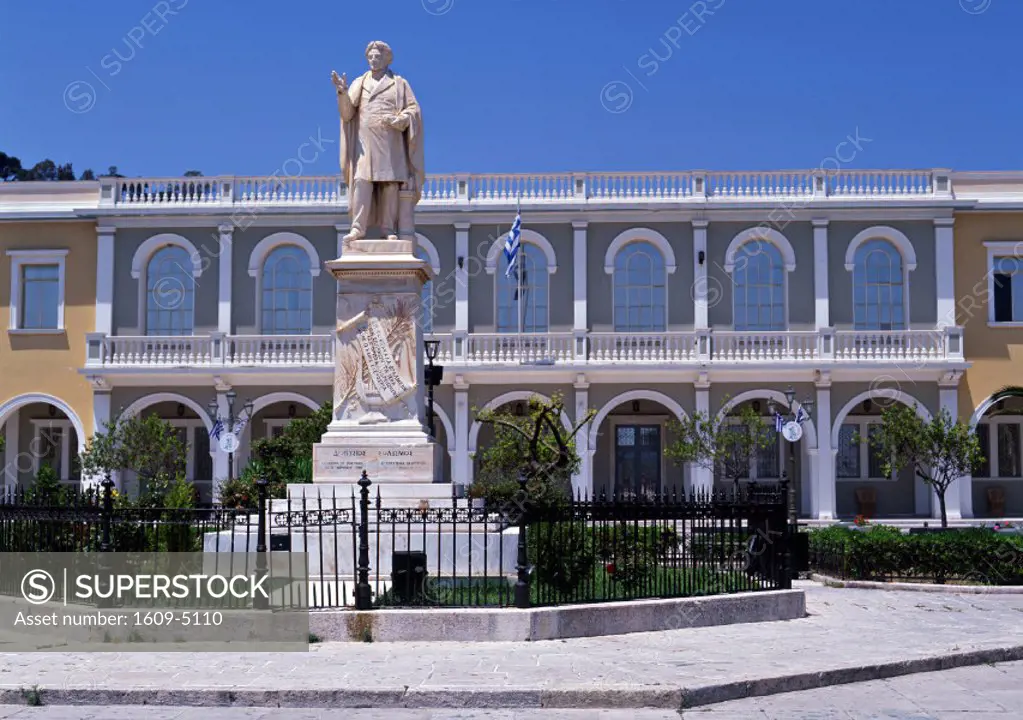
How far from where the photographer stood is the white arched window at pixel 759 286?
34031mm

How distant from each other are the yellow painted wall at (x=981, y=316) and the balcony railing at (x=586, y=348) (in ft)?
3.26

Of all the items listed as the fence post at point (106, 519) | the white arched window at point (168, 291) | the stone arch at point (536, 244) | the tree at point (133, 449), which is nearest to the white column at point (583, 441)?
the stone arch at point (536, 244)

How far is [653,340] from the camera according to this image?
33.2 meters

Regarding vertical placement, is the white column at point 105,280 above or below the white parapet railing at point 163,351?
above

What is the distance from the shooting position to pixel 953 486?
32500 millimetres

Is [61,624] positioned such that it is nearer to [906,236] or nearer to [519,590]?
[519,590]

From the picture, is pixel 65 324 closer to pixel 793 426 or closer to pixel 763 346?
pixel 763 346

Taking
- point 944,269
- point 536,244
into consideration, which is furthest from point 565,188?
point 944,269

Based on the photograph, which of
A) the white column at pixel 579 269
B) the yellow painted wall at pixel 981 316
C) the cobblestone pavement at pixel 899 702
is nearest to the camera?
the cobblestone pavement at pixel 899 702

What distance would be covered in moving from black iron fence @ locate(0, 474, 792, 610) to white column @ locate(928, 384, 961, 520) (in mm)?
20261

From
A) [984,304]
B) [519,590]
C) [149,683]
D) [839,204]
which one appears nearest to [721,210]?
[839,204]

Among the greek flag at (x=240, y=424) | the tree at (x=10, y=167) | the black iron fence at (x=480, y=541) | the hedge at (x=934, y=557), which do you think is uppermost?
the tree at (x=10, y=167)

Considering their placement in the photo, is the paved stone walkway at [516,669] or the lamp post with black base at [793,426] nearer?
the paved stone walkway at [516,669]

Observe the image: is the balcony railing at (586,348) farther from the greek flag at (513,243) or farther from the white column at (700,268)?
the greek flag at (513,243)
